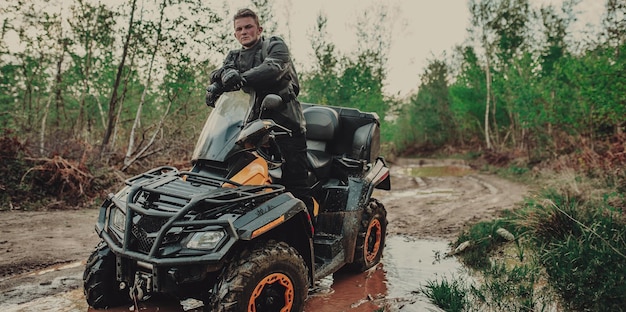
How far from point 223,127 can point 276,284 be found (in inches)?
49.4

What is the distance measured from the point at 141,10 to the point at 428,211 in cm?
819

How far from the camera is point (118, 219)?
326 cm

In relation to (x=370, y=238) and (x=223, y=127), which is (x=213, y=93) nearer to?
(x=223, y=127)

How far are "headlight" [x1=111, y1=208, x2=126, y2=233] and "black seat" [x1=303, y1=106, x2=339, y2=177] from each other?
206 cm

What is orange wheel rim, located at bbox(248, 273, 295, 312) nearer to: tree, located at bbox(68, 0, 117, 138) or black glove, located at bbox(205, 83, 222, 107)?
black glove, located at bbox(205, 83, 222, 107)

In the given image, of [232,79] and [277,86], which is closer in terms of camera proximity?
[232,79]

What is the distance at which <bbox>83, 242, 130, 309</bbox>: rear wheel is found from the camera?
10.8 ft

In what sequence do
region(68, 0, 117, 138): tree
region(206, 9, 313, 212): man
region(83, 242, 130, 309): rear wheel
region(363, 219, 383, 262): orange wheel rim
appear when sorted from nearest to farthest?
1. region(83, 242, 130, 309): rear wheel
2. region(206, 9, 313, 212): man
3. region(363, 219, 383, 262): orange wheel rim
4. region(68, 0, 117, 138): tree

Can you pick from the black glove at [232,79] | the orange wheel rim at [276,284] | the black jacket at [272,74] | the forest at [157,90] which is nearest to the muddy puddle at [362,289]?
the orange wheel rim at [276,284]

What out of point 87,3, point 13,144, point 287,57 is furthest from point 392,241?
point 87,3

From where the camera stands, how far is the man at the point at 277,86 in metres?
3.65

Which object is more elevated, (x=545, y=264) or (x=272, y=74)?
(x=272, y=74)

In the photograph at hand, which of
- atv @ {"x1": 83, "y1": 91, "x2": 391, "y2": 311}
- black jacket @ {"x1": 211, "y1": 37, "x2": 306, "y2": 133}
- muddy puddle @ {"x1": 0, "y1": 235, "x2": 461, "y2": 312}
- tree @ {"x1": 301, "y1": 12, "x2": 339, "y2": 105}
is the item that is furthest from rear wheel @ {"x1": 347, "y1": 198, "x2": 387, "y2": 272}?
tree @ {"x1": 301, "y1": 12, "x2": 339, "y2": 105}

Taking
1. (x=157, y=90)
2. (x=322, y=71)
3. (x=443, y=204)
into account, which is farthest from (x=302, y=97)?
(x=443, y=204)
